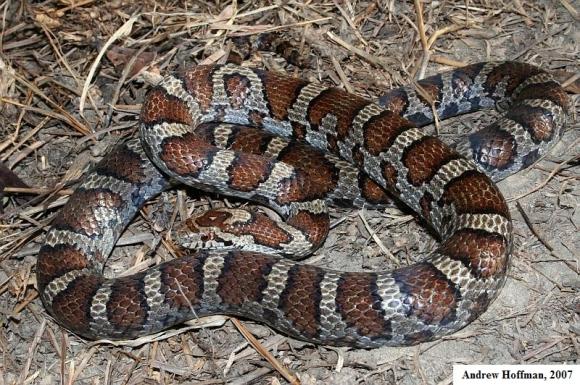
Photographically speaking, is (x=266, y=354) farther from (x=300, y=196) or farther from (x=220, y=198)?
(x=220, y=198)

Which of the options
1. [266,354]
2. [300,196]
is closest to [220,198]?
[300,196]

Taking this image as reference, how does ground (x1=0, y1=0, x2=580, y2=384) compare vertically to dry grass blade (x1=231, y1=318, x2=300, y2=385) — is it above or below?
above

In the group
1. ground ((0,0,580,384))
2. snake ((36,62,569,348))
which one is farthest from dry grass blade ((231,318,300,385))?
snake ((36,62,569,348))

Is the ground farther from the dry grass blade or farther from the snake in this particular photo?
the snake

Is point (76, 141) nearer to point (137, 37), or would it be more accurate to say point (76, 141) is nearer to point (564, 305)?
point (137, 37)

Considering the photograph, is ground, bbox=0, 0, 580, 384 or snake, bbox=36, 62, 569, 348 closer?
snake, bbox=36, 62, 569, 348

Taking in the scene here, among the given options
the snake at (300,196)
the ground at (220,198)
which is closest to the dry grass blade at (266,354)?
the ground at (220,198)
